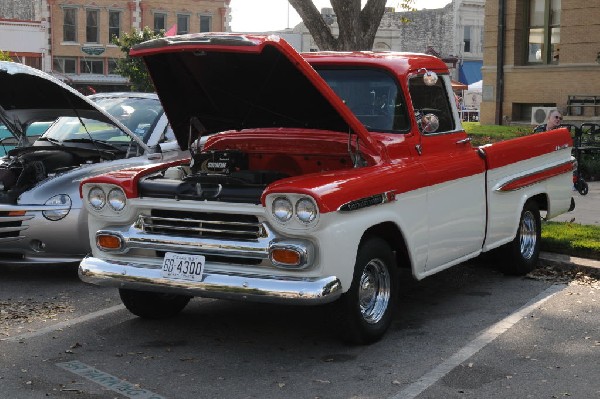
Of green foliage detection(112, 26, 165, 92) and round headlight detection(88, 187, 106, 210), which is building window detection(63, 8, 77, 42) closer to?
green foliage detection(112, 26, 165, 92)

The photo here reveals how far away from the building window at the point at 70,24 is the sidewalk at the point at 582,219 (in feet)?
151

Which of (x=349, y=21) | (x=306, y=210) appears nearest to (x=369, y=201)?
(x=306, y=210)

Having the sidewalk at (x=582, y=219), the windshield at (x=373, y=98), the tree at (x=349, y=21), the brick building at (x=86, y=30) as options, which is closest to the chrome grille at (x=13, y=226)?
the windshield at (x=373, y=98)

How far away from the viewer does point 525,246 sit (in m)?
8.67

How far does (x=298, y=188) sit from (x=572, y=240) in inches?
182

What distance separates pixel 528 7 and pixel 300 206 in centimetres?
2202

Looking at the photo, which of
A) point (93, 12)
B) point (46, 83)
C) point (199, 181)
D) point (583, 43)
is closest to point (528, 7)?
point (583, 43)

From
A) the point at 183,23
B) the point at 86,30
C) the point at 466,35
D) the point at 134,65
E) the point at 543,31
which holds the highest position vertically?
the point at 466,35

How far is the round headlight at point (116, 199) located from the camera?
639 cm

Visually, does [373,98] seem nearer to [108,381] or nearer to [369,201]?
[369,201]

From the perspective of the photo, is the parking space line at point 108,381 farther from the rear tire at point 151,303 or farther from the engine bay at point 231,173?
the engine bay at point 231,173

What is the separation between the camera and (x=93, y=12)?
5759 cm

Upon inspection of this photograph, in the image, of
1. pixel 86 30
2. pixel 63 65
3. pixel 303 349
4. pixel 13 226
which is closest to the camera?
pixel 303 349

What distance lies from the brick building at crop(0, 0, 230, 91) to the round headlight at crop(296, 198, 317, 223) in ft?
170
